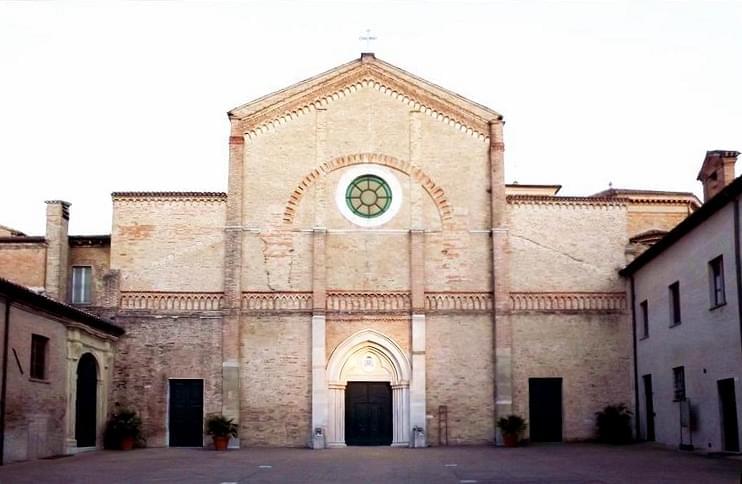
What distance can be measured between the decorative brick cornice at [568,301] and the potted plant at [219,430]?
1048cm

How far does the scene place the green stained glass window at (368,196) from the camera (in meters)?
33.8

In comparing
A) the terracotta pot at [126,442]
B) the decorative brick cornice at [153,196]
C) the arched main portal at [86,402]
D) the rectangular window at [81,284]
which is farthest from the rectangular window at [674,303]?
the rectangular window at [81,284]

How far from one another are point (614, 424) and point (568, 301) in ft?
14.7

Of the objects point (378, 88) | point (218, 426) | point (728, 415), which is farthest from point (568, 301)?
point (218, 426)

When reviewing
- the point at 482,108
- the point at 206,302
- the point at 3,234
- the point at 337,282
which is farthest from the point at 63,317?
the point at 482,108

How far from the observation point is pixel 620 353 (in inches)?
1313

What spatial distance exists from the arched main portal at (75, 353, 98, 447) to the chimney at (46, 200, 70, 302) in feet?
13.2

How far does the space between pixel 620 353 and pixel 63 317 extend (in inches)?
731

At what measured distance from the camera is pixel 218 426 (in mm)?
30719

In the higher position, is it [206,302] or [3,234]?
[3,234]

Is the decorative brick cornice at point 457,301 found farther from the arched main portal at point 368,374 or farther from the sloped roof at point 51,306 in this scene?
the sloped roof at point 51,306

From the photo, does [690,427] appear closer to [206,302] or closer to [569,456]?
[569,456]

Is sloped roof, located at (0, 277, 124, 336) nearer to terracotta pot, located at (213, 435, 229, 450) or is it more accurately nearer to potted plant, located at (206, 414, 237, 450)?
potted plant, located at (206, 414, 237, 450)

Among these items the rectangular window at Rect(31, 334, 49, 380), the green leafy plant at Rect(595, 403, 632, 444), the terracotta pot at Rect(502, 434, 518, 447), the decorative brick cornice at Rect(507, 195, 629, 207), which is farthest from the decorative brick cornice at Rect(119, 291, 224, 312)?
the green leafy plant at Rect(595, 403, 632, 444)
